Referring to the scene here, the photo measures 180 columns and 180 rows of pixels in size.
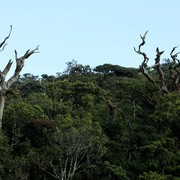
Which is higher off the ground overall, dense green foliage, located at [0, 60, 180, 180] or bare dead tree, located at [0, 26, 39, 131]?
bare dead tree, located at [0, 26, 39, 131]

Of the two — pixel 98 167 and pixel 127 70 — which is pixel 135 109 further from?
pixel 127 70

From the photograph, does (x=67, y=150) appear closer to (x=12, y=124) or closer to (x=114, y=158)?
(x=114, y=158)

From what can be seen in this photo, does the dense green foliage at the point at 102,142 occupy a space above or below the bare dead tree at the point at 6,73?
below

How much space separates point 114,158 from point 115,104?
4.21 metres

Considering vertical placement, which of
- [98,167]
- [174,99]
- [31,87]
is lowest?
[98,167]

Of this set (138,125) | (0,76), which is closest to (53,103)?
(0,76)

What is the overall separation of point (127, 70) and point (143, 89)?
62.6 feet

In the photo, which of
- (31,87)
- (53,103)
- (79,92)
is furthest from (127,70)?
(53,103)

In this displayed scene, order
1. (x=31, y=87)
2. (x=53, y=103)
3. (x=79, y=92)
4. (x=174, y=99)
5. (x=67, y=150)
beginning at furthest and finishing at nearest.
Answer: (x=31, y=87) → (x=79, y=92) → (x=53, y=103) → (x=174, y=99) → (x=67, y=150)

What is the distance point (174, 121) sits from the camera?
52.0 ft

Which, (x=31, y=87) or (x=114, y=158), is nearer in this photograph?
(x=114, y=158)

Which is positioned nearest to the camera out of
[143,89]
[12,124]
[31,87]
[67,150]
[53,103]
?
[67,150]

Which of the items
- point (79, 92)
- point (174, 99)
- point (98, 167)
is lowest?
point (98, 167)

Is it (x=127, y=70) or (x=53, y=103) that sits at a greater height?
(x=127, y=70)
